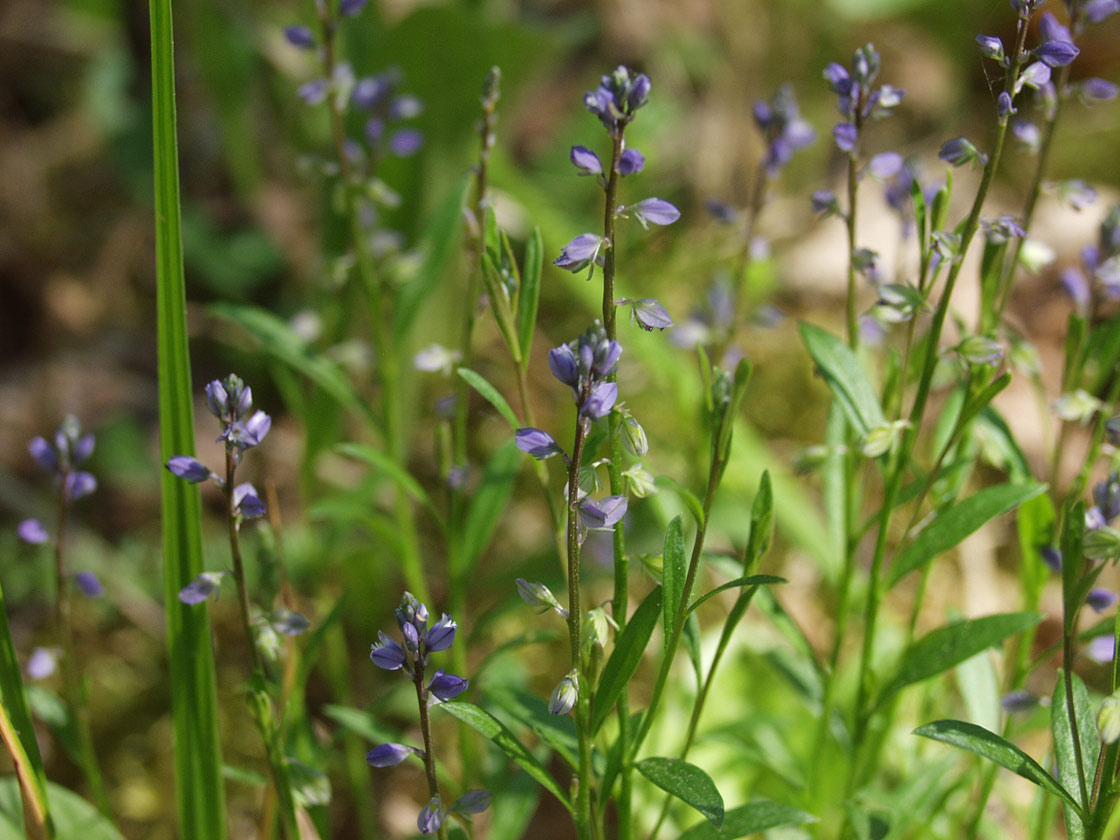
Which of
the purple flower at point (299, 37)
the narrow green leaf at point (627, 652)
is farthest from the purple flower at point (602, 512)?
the purple flower at point (299, 37)

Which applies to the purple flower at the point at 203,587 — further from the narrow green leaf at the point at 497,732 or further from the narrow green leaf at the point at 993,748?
the narrow green leaf at the point at 993,748

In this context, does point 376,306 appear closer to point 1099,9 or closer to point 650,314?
point 650,314

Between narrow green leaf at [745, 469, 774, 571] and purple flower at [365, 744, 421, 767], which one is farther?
narrow green leaf at [745, 469, 774, 571]

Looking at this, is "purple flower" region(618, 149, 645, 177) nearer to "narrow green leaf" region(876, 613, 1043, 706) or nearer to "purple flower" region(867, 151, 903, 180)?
"purple flower" region(867, 151, 903, 180)

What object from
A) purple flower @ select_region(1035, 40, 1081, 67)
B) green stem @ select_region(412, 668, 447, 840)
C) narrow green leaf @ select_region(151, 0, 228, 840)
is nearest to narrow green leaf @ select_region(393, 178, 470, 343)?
narrow green leaf @ select_region(151, 0, 228, 840)

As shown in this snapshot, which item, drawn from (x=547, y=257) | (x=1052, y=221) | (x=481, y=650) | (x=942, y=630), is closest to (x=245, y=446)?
(x=942, y=630)

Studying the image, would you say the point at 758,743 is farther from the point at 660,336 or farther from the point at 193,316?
the point at 193,316
